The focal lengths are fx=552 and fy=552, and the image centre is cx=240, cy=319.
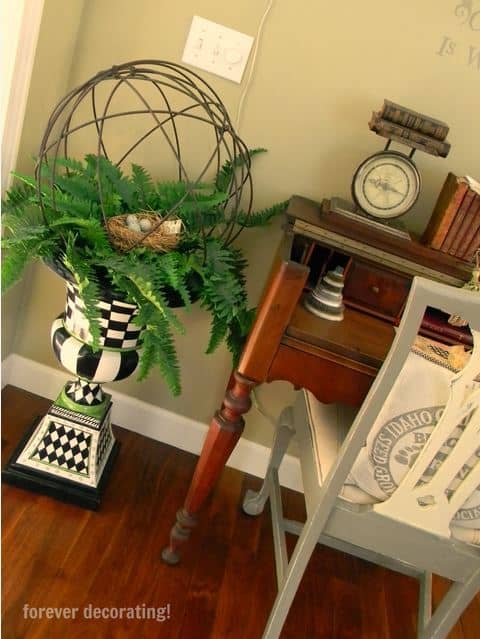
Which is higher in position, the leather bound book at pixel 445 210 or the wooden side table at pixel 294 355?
the leather bound book at pixel 445 210

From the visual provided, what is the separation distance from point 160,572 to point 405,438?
762 mm

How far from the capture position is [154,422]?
1807mm

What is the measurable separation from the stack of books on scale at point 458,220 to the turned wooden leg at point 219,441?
1.91ft

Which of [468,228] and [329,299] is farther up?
[468,228]

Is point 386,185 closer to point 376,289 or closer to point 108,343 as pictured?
point 376,289

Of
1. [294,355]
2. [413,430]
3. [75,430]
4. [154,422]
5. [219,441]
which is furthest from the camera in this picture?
[154,422]

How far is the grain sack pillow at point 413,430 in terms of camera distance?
96 centimetres

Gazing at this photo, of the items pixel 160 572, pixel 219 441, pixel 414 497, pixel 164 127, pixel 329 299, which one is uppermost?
pixel 164 127

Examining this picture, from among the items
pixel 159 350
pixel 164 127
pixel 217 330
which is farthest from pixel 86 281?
pixel 164 127

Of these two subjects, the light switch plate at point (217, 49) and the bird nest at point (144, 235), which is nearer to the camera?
the bird nest at point (144, 235)

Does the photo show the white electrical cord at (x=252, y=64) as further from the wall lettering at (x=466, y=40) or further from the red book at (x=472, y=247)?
the red book at (x=472, y=247)

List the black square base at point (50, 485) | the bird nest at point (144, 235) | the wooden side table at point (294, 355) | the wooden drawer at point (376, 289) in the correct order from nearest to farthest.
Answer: the wooden side table at point (294, 355), the bird nest at point (144, 235), the wooden drawer at point (376, 289), the black square base at point (50, 485)

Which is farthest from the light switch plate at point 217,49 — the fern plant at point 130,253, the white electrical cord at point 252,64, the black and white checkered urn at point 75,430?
the black and white checkered urn at point 75,430

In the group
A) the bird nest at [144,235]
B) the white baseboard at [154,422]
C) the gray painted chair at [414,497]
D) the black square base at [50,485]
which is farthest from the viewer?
the white baseboard at [154,422]
